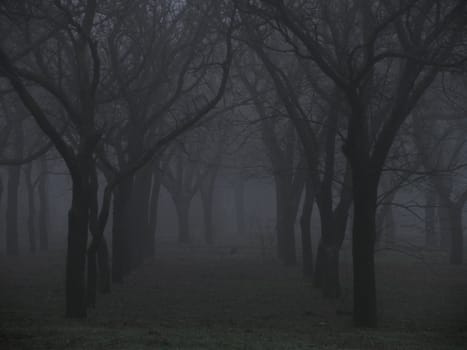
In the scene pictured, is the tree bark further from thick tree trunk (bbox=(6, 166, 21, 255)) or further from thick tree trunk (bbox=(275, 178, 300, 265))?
thick tree trunk (bbox=(6, 166, 21, 255))

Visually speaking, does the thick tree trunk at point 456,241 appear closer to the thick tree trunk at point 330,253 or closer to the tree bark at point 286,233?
the tree bark at point 286,233

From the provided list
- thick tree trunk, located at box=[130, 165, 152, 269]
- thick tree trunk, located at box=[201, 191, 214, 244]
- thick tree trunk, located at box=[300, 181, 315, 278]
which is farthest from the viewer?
thick tree trunk, located at box=[201, 191, 214, 244]

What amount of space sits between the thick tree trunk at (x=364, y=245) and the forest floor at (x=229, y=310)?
444 mm

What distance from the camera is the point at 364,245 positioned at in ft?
45.1

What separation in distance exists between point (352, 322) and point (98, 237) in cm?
541

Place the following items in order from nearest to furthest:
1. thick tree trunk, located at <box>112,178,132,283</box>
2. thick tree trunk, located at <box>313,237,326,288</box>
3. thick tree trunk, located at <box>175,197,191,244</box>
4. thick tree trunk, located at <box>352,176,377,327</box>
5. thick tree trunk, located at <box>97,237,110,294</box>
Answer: thick tree trunk, located at <box>352,176,377,327</box> < thick tree trunk, located at <box>97,237,110,294</box> < thick tree trunk, located at <box>313,237,326,288</box> < thick tree trunk, located at <box>112,178,132,283</box> < thick tree trunk, located at <box>175,197,191,244</box>

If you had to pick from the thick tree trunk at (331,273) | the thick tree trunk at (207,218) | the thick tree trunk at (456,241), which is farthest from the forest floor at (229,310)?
the thick tree trunk at (207,218)

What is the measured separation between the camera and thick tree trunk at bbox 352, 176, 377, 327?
45.1ft

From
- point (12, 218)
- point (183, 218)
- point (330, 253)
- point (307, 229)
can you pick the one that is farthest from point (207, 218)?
point (330, 253)

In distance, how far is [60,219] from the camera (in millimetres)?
79750

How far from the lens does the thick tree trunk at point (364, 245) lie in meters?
13.7

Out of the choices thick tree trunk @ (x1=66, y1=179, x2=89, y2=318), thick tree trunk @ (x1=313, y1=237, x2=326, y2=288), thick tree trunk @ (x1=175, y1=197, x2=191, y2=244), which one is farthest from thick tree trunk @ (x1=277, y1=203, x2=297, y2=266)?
Answer: thick tree trunk @ (x1=66, y1=179, x2=89, y2=318)

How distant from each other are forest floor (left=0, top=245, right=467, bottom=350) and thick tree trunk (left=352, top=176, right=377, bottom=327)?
0.44 metres

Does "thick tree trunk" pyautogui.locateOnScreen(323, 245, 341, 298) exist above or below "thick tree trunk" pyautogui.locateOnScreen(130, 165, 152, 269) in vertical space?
below
